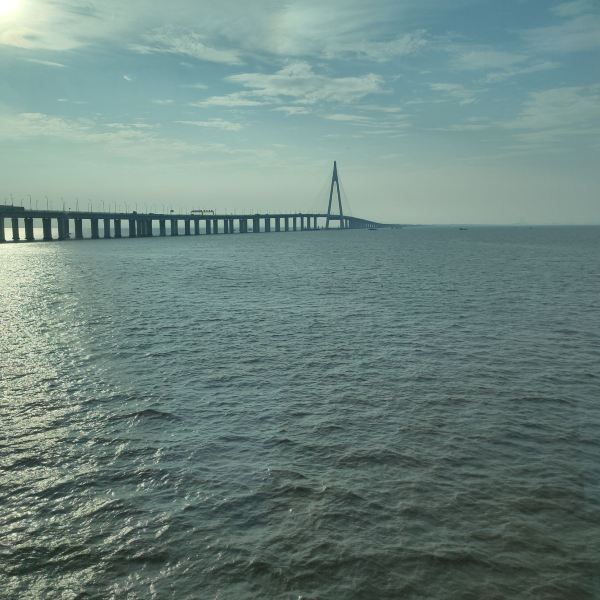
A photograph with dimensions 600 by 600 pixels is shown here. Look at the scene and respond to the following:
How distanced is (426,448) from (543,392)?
7548 millimetres

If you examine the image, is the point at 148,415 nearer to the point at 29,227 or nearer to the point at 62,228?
the point at 29,227

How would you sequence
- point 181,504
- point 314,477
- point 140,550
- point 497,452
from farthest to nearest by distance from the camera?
point 497,452 < point 314,477 < point 181,504 < point 140,550

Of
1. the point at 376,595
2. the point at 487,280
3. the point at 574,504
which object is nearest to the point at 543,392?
the point at 574,504

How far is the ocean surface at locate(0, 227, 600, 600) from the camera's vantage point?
9.84 metres

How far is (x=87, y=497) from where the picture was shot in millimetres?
12367

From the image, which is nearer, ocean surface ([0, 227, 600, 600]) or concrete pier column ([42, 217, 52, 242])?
ocean surface ([0, 227, 600, 600])

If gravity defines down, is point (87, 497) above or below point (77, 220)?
below

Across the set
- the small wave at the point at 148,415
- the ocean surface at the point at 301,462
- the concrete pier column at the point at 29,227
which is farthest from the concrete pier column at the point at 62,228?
the small wave at the point at 148,415

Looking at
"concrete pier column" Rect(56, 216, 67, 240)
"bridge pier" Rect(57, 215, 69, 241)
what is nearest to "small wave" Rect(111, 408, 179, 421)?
"bridge pier" Rect(57, 215, 69, 241)

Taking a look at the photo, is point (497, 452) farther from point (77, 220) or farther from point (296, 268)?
point (77, 220)

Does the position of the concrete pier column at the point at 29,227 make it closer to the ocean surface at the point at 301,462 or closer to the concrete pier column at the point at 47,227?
the concrete pier column at the point at 47,227

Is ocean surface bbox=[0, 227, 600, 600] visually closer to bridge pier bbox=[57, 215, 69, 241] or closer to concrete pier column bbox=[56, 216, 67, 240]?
bridge pier bbox=[57, 215, 69, 241]

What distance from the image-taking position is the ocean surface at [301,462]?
32.3 ft

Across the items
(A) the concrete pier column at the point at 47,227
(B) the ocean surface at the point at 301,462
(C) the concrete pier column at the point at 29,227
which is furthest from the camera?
(A) the concrete pier column at the point at 47,227
